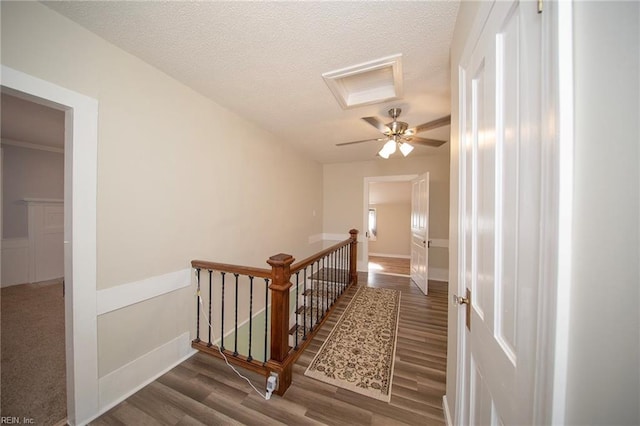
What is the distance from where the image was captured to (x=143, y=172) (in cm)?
166

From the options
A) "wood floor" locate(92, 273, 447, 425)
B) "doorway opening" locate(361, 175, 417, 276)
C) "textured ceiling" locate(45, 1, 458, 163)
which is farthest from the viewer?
"doorway opening" locate(361, 175, 417, 276)

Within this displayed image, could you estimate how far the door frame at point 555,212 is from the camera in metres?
0.42

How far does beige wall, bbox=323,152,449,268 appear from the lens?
14.0 ft

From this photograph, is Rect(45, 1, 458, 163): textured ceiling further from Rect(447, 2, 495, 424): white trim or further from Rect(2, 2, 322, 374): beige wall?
Rect(447, 2, 495, 424): white trim

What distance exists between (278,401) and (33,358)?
2330 mm

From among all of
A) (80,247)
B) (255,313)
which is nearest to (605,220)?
(80,247)

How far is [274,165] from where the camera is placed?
10.8 ft

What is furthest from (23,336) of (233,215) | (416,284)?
(416,284)

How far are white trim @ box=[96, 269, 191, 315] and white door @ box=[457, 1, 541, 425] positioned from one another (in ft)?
7.24

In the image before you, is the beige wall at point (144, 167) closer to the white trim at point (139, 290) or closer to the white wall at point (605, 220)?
the white trim at point (139, 290)

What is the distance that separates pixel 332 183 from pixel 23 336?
498 centimetres

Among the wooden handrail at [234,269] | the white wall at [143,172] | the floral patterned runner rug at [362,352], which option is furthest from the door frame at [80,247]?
the floral patterned runner rug at [362,352]

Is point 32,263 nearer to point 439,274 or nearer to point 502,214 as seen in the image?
point 502,214

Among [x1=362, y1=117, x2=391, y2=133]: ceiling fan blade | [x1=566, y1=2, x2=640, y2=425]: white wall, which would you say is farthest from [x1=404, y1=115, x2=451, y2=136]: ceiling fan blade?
[x1=566, y1=2, x2=640, y2=425]: white wall
